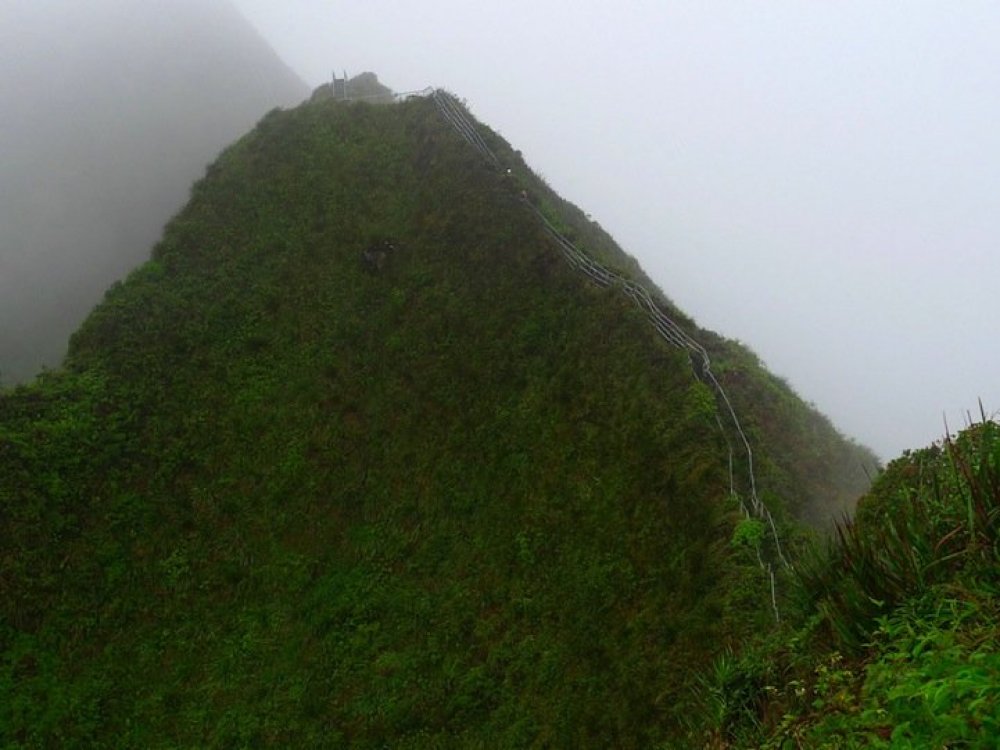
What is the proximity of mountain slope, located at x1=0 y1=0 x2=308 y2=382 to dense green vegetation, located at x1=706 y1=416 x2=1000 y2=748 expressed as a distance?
60.4ft

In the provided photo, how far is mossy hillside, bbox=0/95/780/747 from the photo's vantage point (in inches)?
329

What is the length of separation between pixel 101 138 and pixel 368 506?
22359 millimetres

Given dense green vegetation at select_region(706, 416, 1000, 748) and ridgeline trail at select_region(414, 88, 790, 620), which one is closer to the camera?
dense green vegetation at select_region(706, 416, 1000, 748)

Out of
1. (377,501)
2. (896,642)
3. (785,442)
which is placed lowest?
(377,501)

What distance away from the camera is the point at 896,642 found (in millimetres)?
3279

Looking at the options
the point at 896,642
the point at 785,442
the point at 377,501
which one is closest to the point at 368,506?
the point at 377,501

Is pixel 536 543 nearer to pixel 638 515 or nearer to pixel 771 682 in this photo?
pixel 638 515

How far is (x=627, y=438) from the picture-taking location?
32.5ft

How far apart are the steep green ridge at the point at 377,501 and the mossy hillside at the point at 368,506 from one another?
0.14 feet

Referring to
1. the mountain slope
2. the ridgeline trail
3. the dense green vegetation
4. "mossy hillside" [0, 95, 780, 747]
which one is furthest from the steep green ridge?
the mountain slope

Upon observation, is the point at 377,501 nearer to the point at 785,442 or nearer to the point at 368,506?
the point at 368,506

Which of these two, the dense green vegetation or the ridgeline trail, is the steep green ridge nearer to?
the ridgeline trail

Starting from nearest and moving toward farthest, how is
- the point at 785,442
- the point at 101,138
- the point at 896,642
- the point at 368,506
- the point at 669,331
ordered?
the point at 896,642, the point at 785,442, the point at 368,506, the point at 669,331, the point at 101,138

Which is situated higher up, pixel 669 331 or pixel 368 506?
pixel 669 331
